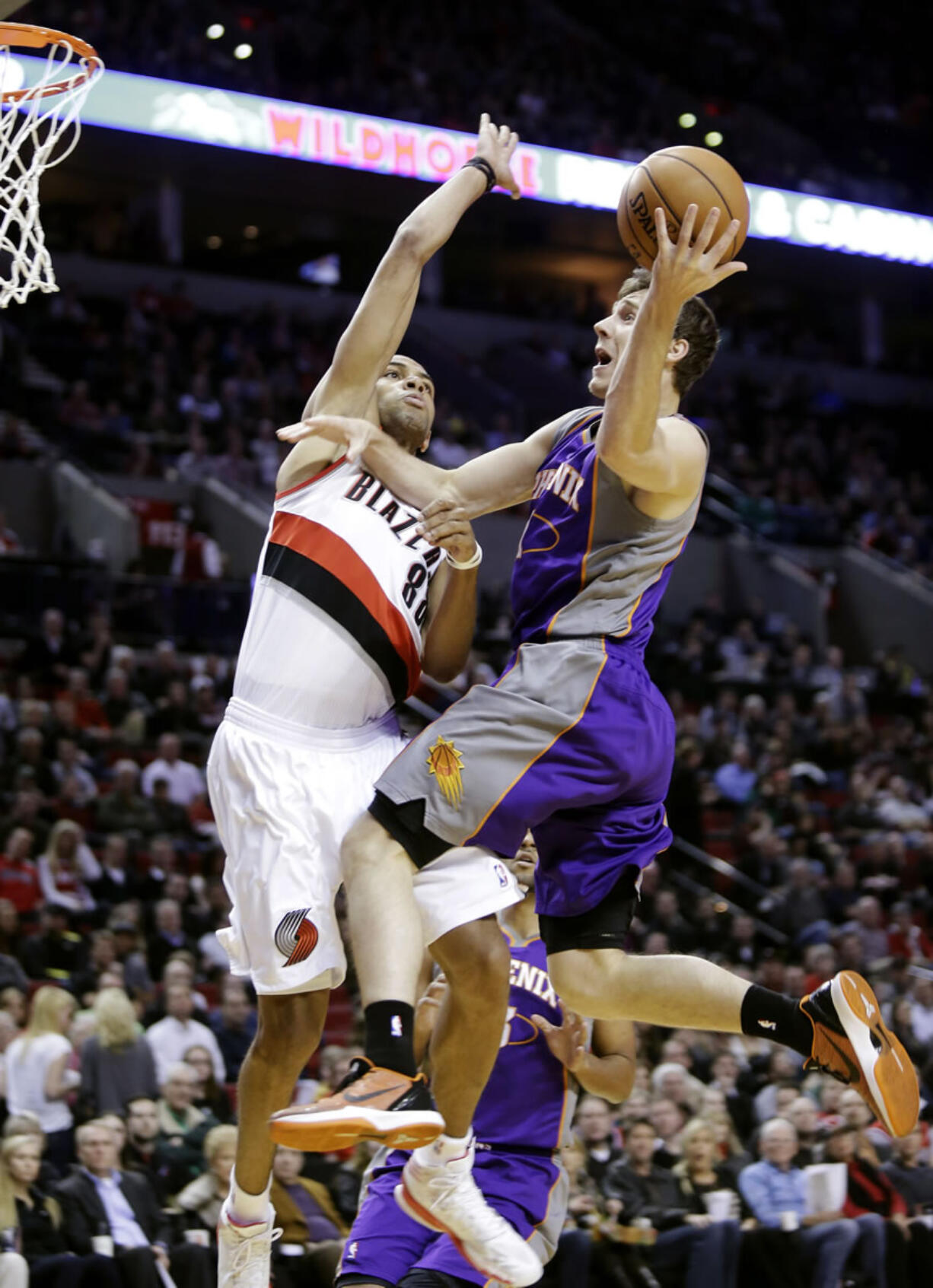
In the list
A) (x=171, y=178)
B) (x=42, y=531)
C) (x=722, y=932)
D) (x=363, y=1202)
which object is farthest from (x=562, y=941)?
(x=171, y=178)

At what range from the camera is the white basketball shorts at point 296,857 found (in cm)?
435

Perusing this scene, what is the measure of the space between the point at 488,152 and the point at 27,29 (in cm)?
169

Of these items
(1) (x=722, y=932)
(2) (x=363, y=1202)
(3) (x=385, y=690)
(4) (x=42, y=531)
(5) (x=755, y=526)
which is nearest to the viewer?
(3) (x=385, y=690)

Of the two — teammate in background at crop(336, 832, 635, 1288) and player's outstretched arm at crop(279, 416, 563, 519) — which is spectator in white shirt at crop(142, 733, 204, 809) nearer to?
teammate in background at crop(336, 832, 635, 1288)

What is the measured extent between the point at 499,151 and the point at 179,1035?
19.9ft

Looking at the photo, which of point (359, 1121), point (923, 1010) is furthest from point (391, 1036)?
point (923, 1010)

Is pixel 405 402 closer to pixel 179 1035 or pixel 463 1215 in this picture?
pixel 463 1215

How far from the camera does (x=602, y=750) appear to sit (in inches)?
167

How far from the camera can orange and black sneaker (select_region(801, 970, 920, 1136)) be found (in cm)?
408


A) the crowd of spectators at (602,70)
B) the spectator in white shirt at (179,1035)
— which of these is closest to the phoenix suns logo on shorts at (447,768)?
the spectator in white shirt at (179,1035)

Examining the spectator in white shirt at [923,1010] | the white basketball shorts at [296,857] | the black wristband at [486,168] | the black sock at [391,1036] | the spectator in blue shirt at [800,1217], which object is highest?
the black wristband at [486,168]

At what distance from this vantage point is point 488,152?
4.92 meters

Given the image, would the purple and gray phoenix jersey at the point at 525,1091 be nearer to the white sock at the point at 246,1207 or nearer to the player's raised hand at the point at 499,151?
the white sock at the point at 246,1207

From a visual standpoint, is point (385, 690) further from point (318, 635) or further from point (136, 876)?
point (136, 876)
